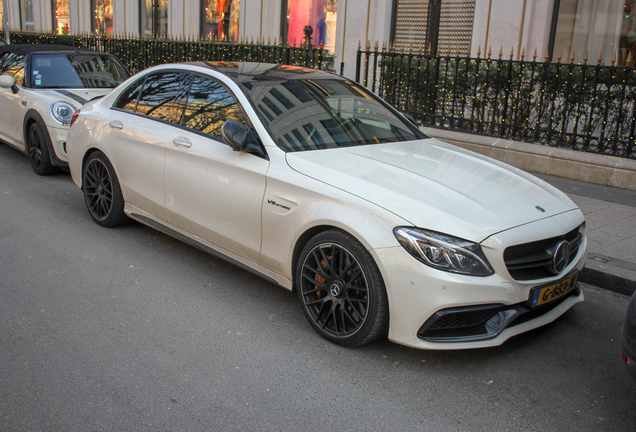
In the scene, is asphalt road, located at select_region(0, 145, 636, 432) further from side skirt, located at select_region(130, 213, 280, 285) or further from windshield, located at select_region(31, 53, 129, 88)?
windshield, located at select_region(31, 53, 129, 88)

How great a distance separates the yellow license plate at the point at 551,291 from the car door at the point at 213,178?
6.07ft

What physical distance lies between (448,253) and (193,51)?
39.5 ft

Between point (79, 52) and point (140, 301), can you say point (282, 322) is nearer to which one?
point (140, 301)

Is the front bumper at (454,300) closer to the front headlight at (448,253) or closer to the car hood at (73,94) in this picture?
the front headlight at (448,253)

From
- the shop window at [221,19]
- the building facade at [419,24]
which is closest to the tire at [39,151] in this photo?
the building facade at [419,24]

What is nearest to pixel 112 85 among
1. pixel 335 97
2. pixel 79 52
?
pixel 79 52

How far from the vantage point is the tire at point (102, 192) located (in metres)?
5.56

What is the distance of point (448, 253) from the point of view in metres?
3.24

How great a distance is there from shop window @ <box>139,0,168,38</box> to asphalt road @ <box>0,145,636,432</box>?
53.1 ft

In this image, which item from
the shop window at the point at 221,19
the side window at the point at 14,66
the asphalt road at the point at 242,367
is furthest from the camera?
the shop window at the point at 221,19

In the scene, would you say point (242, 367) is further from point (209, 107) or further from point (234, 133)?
point (209, 107)

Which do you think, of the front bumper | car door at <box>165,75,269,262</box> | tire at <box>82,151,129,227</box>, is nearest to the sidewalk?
the front bumper

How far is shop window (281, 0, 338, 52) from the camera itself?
14.4m

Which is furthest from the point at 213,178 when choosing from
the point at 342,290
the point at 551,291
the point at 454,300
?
the point at 551,291
